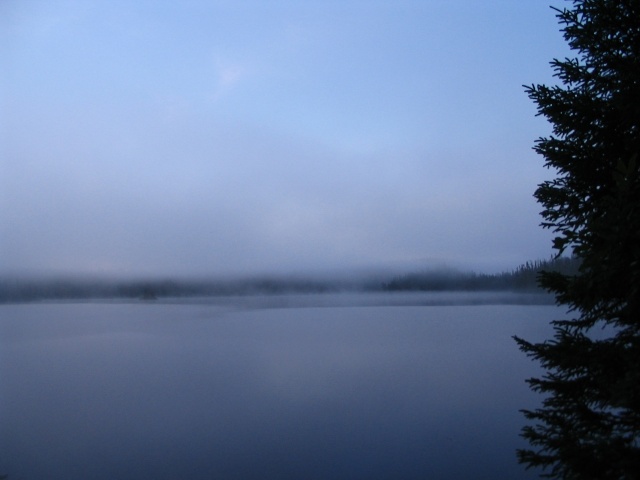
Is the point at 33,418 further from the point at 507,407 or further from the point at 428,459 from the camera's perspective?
the point at 507,407

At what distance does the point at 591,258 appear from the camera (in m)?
2.72

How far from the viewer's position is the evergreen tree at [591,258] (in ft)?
9.34

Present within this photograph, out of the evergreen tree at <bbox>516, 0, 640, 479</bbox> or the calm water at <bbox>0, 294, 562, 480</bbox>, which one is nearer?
the evergreen tree at <bbox>516, 0, 640, 479</bbox>

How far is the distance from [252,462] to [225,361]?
11.4 metres

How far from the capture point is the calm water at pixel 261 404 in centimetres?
1034

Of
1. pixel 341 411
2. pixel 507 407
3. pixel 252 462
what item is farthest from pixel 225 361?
pixel 507 407

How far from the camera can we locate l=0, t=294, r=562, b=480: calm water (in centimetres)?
1034

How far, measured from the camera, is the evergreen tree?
9.34 feet

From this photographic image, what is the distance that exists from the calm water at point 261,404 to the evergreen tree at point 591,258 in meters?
6.83

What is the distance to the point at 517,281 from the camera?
16.5 m

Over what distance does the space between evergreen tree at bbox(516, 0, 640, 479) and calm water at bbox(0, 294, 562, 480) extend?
6.83m

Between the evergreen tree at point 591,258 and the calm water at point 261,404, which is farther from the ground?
the evergreen tree at point 591,258

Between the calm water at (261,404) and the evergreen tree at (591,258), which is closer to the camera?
the evergreen tree at (591,258)

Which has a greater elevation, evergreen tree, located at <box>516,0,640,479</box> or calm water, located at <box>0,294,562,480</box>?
evergreen tree, located at <box>516,0,640,479</box>
